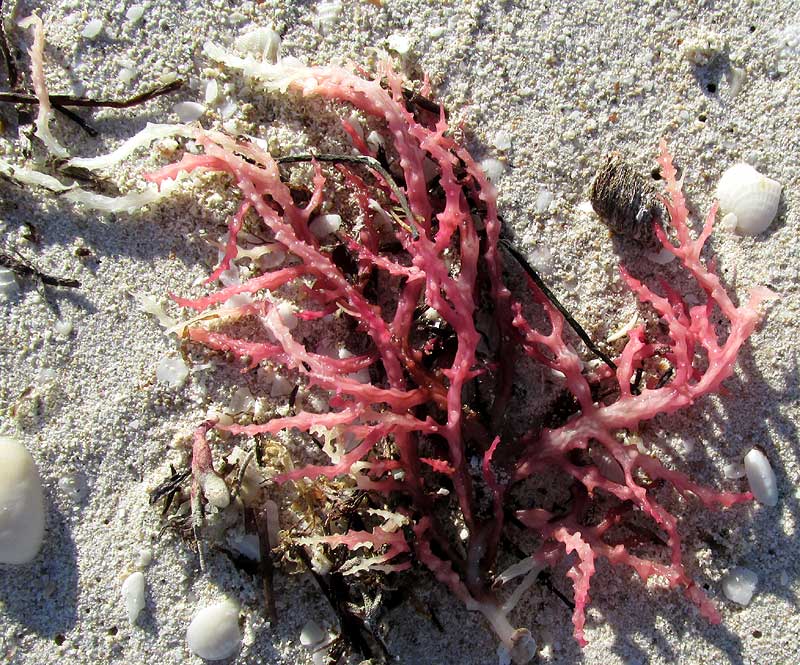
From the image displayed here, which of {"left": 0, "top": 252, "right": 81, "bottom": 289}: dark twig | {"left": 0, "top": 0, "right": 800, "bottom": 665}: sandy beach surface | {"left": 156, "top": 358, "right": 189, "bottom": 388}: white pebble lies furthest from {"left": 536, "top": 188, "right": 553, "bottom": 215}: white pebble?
{"left": 0, "top": 252, "right": 81, "bottom": 289}: dark twig

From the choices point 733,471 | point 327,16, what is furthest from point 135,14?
point 733,471

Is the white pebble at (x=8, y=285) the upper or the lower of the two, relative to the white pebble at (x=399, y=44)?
lower

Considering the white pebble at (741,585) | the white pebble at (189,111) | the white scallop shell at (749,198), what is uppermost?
the white scallop shell at (749,198)

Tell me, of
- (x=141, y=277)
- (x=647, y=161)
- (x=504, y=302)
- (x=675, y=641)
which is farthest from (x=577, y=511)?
(x=141, y=277)

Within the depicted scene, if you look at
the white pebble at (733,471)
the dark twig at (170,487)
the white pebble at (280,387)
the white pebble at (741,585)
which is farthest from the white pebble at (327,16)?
the white pebble at (741,585)

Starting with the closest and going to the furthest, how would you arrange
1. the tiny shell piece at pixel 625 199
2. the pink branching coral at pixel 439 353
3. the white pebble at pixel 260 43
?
the pink branching coral at pixel 439 353, the tiny shell piece at pixel 625 199, the white pebble at pixel 260 43

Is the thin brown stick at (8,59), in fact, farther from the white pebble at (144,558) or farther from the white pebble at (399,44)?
the white pebble at (144,558)

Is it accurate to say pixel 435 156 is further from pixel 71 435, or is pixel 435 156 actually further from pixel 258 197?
pixel 71 435

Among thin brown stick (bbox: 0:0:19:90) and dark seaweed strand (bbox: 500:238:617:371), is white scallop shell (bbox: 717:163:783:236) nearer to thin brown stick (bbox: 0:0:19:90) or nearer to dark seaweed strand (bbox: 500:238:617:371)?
dark seaweed strand (bbox: 500:238:617:371)
